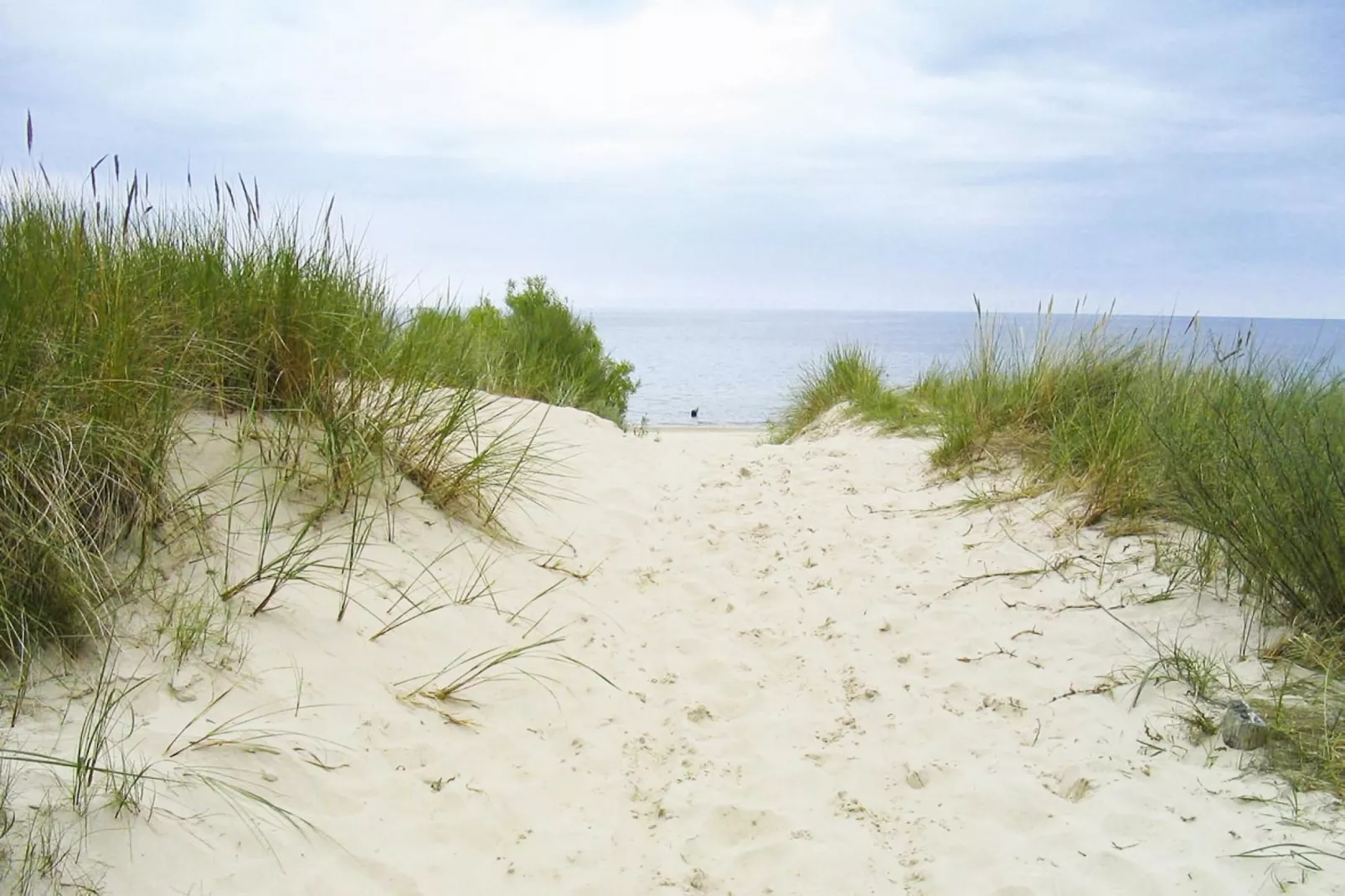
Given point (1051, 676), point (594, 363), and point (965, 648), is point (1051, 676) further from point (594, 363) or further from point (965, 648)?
point (594, 363)

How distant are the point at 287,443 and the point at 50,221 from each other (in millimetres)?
1321

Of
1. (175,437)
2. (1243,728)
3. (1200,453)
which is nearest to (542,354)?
(175,437)

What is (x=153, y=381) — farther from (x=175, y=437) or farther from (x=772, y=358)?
(x=772, y=358)

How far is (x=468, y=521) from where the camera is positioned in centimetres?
441

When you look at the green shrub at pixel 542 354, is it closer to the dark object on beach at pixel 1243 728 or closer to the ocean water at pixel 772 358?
the ocean water at pixel 772 358

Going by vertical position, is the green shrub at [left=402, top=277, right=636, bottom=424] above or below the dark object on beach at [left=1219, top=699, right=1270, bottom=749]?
above

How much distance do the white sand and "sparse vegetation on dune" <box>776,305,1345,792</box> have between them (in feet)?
0.72

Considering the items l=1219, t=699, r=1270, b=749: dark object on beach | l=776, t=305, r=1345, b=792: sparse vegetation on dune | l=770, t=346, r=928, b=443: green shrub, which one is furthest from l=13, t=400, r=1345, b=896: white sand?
l=770, t=346, r=928, b=443: green shrub

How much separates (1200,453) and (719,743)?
259 cm

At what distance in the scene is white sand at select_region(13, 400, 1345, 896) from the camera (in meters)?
2.24

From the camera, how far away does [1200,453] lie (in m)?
3.92

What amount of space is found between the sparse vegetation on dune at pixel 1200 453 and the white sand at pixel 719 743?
22cm

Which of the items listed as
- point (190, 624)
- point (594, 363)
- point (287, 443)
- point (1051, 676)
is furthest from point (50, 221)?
point (594, 363)

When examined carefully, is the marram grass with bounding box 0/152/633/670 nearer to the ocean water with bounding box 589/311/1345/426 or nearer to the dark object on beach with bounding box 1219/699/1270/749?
the dark object on beach with bounding box 1219/699/1270/749
